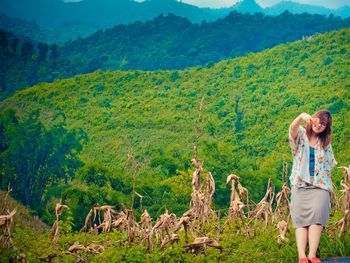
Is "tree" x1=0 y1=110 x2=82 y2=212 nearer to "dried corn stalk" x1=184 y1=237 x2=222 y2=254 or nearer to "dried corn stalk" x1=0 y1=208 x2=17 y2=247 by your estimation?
"dried corn stalk" x1=0 y1=208 x2=17 y2=247

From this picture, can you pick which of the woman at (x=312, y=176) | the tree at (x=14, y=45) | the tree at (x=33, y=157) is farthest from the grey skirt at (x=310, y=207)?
the tree at (x=14, y=45)

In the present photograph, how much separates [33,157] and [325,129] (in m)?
27.2

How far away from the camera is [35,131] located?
2986cm

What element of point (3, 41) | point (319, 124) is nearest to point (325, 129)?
point (319, 124)

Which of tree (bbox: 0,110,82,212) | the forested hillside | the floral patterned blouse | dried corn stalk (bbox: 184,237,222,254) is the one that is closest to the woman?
the floral patterned blouse

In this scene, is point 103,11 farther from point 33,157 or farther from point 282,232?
point 282,232

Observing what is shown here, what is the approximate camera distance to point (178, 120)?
40.7m

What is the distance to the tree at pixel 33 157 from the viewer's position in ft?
89.5

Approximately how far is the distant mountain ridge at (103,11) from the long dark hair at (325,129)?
304 ft

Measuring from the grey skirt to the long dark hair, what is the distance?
316mm

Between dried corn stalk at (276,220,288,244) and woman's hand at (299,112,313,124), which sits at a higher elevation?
woman's hand at (299,112,313,124)

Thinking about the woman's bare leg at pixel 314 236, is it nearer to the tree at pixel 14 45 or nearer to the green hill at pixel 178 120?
the green hill at pixel 178 120

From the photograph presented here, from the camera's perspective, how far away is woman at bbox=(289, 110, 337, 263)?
11.3 ft

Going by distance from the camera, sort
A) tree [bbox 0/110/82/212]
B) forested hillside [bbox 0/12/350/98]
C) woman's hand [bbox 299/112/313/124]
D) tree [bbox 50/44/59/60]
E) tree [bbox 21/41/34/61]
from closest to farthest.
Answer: woman's hand [bbox 299/112/313/124] < tree [bbox 0/110/82/212] < tree [bbox 21/41/34/61] < tree [bbox 50/44/59/60] < forested hillside [bbox 0/12/350/98]
